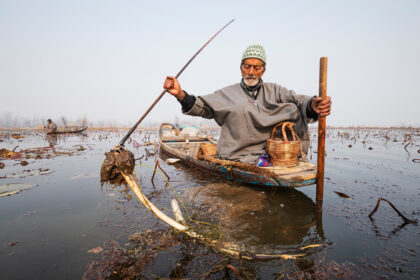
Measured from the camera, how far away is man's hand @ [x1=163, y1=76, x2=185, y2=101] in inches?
117

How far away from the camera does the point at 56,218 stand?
9.70ft

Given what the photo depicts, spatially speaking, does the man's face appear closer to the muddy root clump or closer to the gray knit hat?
the gray knit hat

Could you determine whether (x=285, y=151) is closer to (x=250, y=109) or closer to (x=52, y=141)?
(x=250, y=109)

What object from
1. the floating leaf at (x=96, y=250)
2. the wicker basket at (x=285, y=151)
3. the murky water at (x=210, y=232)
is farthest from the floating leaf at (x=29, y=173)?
the wicker basket at (x=285, y=151)

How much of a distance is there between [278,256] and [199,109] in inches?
107

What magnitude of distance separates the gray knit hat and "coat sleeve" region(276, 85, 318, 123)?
717mm

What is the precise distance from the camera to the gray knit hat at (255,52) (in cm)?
375

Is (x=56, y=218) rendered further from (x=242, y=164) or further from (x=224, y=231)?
(x=242, y=164)

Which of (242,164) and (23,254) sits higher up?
(242,164)

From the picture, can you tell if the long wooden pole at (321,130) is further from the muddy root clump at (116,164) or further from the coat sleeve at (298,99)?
the muddy root clump at (116,164)

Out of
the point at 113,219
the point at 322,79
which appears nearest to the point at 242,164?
the point at 322,79

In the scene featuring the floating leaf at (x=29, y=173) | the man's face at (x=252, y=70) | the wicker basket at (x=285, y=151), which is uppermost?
the man's face at (x=252, y=70)

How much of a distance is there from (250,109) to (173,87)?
1582 millimetres

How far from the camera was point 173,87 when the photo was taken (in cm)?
307
